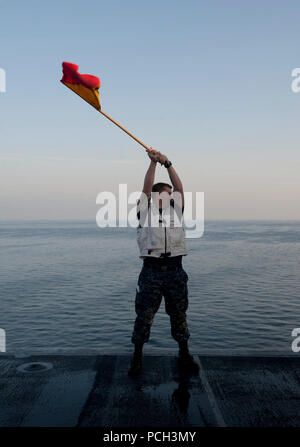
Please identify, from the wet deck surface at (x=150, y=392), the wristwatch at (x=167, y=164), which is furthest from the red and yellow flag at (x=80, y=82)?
the wet deck surface at (x=150, y=392)

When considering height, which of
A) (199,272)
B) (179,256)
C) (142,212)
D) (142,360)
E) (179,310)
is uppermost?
(142,212)

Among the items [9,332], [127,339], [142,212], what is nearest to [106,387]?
[142,212]

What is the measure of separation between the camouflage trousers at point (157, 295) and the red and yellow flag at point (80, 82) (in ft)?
7.99

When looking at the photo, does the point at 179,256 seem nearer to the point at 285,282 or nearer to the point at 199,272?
the point at 285,282

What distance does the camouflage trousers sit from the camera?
15.3 feet

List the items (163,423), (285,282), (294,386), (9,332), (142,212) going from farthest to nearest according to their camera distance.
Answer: (285,282), (9,332), (142,212), (294,386), (163,423)

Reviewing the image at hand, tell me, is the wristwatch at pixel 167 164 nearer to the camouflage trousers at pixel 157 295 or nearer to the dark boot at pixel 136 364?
the camouflage trousers at pixel 157 295

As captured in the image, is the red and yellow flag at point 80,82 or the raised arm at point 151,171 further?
the red and yellow flag at point 80,82

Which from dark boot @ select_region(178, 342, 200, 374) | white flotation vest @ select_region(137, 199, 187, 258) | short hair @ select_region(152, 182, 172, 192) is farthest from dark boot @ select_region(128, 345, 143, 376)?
short hair @ select_region(152, 182, 172, 192)

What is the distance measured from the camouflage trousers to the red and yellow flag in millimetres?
2436

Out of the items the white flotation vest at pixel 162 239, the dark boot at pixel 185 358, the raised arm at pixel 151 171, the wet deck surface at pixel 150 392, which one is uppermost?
the raised arm at pixel 151 171

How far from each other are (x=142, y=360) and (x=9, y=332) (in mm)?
9273

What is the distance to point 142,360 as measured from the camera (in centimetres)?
507

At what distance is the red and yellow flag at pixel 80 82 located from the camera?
198 inches
